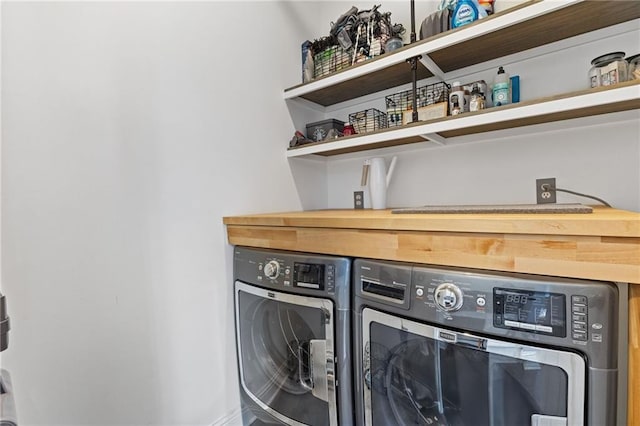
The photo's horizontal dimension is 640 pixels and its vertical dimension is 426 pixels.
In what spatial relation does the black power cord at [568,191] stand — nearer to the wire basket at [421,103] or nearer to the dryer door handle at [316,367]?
the wire basket at [421,103]

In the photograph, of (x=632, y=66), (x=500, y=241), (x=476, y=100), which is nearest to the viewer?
(x=500, y=241)

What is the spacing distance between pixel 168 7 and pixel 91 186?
788mm

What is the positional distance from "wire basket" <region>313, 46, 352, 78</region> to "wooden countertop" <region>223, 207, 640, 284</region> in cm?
95

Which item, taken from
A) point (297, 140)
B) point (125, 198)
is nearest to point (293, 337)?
point (125, 198)

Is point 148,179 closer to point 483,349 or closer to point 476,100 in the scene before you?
point 483,349

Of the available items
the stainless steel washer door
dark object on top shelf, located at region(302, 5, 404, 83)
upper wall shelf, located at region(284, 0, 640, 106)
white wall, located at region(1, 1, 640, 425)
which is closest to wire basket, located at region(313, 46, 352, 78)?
dark object on top shelf, located at region(302, 5, 404, 83)

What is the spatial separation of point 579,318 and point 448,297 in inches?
10.2

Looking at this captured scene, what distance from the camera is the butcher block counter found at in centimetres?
62

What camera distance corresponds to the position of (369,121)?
164 centimetres

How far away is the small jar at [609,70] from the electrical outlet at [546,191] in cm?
38

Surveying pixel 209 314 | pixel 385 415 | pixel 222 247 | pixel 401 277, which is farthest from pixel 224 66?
pixel 385 415

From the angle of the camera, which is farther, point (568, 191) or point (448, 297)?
point (568, 191)

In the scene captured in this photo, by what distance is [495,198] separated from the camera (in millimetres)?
1424

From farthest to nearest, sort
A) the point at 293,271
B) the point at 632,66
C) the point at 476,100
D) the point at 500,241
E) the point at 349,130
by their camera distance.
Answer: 1. the point at 349,130
2. the point at 476,100
3. the point at 293,271
4. the point at 632,66
5. the point at 500,241
